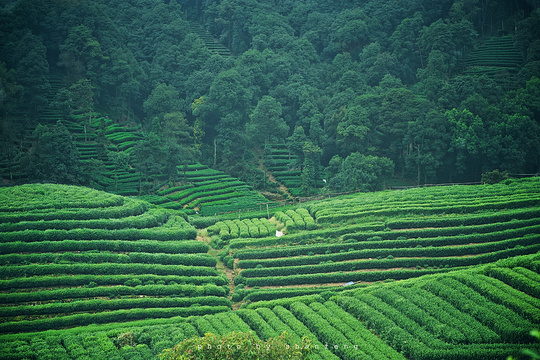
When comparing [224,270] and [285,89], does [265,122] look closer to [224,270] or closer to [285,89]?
[285,89]

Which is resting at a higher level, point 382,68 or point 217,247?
point 382,68

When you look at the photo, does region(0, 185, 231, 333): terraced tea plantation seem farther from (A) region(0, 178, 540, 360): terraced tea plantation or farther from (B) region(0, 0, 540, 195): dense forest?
(B) region(0, 0, 540, 195): dense forest

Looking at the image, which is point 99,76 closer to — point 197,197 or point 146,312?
point 197,197

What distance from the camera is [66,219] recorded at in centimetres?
3875

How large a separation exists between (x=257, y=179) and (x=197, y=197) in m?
8.72

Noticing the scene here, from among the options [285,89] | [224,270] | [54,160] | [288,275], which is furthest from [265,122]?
[288,275]

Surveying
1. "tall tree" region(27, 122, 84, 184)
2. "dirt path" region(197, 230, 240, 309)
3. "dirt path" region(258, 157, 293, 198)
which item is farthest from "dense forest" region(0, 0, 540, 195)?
"dirt path" region(197, 230, 240, 309)

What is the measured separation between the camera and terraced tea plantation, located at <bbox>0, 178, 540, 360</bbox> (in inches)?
1114

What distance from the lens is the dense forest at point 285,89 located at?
5572 centimetres

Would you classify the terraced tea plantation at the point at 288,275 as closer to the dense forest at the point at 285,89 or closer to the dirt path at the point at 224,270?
the dirt path at the point at 224,270

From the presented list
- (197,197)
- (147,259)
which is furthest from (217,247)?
(197,197)

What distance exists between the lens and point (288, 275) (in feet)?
124

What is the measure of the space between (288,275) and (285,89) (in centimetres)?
3685

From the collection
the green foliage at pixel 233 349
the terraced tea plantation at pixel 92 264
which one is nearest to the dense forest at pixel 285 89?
the terraced tea plantation at pixel 92 264
